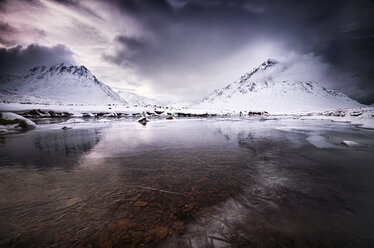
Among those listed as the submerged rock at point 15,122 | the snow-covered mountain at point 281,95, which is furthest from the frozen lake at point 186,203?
the snow-covered mountain at point 281,95

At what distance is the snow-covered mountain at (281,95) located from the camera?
368ft

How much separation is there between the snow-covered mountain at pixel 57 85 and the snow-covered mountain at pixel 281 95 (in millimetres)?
106892

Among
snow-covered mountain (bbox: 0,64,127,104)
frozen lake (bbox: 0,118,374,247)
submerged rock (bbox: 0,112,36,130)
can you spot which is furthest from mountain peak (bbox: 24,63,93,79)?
frozen lake (bbox: 0,118,374,247)

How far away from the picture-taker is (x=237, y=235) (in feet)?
5.09

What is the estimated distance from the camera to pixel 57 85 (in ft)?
385

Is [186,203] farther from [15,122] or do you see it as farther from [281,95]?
[281,95]

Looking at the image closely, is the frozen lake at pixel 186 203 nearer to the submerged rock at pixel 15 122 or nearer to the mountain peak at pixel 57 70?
the submerged rock at pixel 15 122

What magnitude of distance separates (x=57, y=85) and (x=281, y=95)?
18797cm

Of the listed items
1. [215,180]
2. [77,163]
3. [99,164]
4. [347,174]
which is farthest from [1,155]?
[347,174]

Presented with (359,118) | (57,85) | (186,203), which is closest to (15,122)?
(186,203)

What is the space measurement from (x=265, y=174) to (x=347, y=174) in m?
1.65

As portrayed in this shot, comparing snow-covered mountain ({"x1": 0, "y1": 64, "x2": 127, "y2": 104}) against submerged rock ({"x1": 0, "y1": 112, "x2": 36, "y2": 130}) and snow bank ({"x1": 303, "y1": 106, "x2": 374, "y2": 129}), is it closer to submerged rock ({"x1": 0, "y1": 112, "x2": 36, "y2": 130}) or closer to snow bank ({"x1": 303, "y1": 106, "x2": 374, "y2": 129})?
submerged rock ({"x1": 0, "y1": 112, "x2": 36, "y2": 130})

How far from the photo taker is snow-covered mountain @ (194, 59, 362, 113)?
11212cm

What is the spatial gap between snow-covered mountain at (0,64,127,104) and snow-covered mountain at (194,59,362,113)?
10689 centimetres
